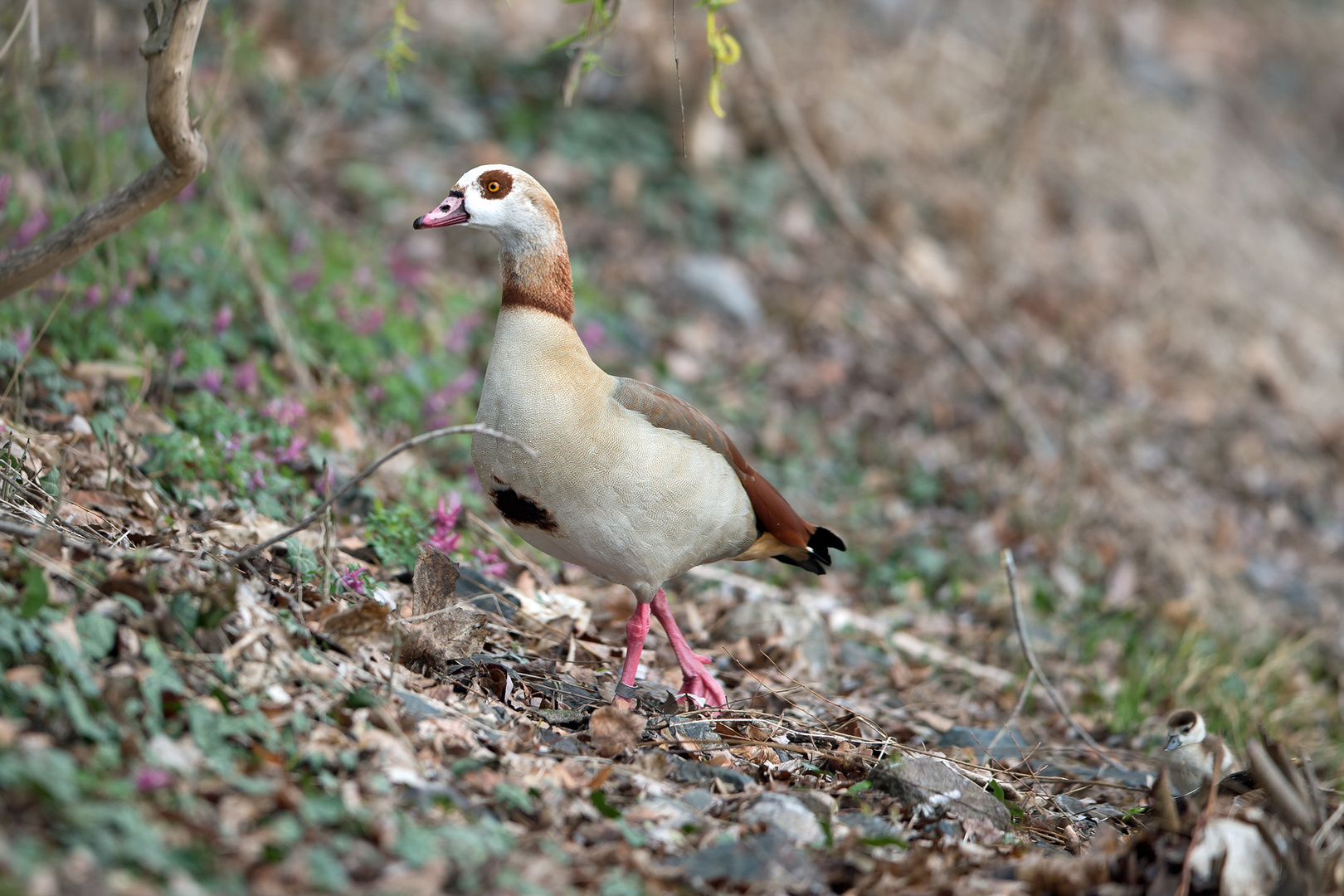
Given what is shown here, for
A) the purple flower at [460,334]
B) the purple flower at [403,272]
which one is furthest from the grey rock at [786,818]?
the purple flower at [403,272]

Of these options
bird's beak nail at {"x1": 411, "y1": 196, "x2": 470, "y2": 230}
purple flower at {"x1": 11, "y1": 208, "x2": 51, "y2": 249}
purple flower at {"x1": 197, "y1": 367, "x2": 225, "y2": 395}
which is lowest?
purple flower at {"x1": 197, "y1": 367, "x2": 225, "y2": 395}

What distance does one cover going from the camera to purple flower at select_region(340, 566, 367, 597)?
3512mm

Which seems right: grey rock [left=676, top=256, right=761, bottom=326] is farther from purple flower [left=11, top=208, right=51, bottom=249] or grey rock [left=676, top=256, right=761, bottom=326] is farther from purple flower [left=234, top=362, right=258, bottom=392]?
purple flower [left=11, top=208, right=51, bottom=249]

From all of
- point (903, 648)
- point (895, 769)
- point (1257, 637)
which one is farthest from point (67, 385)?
point (1257, 637)

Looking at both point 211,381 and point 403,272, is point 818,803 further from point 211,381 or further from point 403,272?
point 403,272

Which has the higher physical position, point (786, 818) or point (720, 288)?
point (720, 288)

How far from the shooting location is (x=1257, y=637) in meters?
6.20

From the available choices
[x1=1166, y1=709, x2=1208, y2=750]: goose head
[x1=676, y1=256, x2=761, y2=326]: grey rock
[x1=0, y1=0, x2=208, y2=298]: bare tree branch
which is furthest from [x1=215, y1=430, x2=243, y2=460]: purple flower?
[x1=676, y1=256, x2=761, y2=326]: grey rock

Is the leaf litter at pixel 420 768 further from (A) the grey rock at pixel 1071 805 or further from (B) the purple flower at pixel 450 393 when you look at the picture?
(B) the purple flower at pixel 450 393

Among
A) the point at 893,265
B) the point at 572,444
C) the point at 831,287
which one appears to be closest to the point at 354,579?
the point at 572,444

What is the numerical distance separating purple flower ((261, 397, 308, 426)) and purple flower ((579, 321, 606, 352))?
2.09 meters

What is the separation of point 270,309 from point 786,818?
358 centimetres

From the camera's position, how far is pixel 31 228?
5.06 metres

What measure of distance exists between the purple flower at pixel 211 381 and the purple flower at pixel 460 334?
5.50ft
